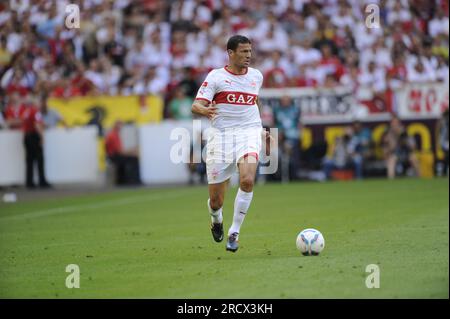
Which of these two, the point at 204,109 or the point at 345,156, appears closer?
the point at 204,109

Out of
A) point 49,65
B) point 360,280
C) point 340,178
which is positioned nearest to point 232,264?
point 360,280

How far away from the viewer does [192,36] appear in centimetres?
2939

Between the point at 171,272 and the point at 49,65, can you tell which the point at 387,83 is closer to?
the point at 49,65

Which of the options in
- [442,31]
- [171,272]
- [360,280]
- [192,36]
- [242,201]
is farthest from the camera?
[192,36]

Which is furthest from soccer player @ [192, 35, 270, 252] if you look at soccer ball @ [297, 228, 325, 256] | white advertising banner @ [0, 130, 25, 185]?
white advertising banner @ [0, 130, 25, 185]

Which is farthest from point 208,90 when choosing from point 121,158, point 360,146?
point 121,158

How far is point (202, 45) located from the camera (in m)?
29.0

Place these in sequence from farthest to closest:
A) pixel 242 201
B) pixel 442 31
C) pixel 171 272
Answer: pixel 442 31
pixel 242 201
pixel 171 272

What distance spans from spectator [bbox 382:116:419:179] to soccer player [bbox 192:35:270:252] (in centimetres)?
1421

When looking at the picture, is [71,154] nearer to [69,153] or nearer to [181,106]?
[69,153]

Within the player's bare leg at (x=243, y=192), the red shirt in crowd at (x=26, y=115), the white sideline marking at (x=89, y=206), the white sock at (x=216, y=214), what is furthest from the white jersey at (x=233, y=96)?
the red shirt in crowd at (x=26, y=115)

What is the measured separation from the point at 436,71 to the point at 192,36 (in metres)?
7.28

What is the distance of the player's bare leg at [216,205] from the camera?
12164 mm

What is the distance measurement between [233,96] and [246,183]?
1.12m
